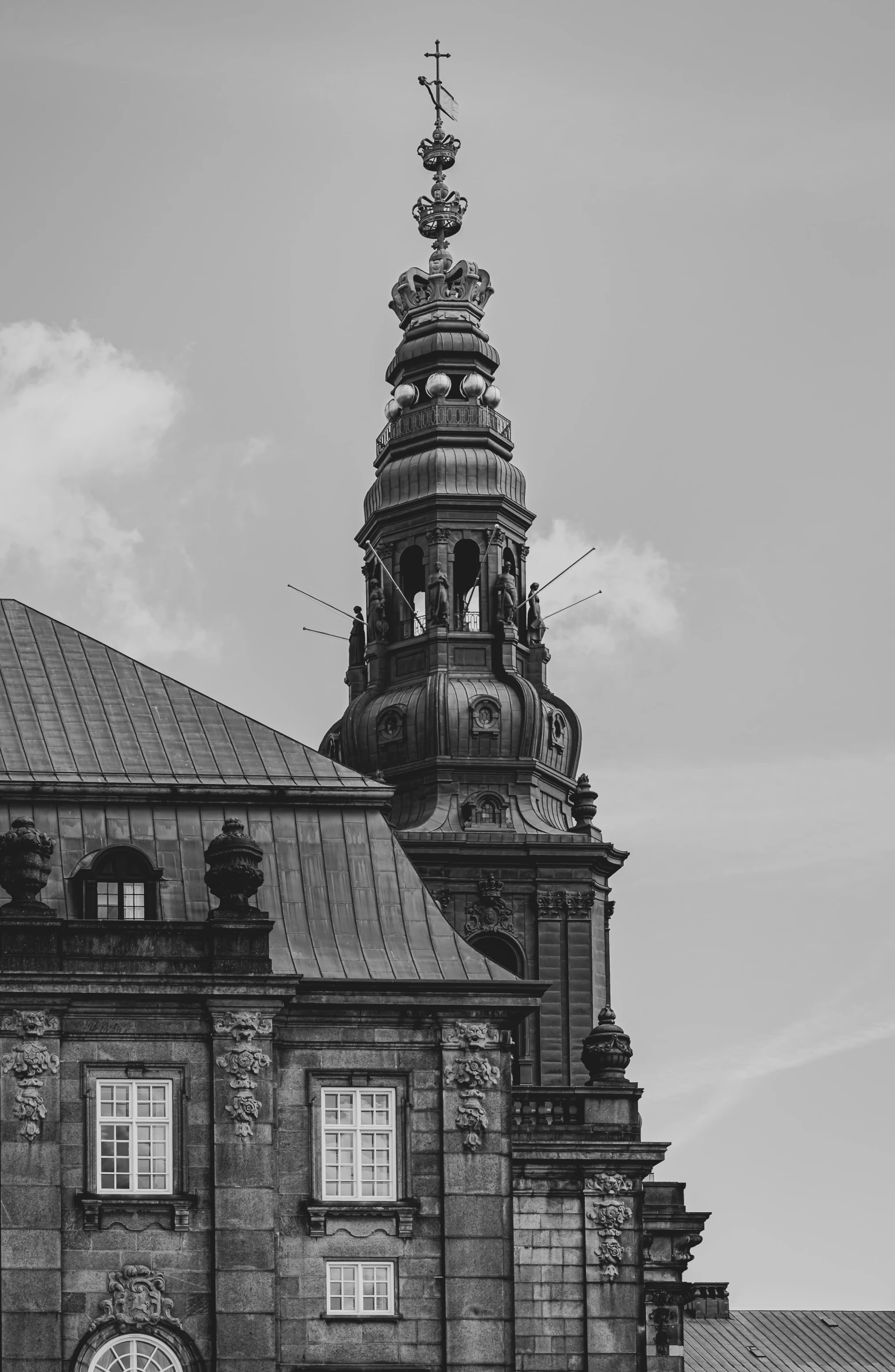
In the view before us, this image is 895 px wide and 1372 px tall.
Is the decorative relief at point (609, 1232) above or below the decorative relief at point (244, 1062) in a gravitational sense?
below

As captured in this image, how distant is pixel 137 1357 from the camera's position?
5894 centimetres

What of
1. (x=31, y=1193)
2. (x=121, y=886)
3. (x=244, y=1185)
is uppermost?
(x=121, y=886)

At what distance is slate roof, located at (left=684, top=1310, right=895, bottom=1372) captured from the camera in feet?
337

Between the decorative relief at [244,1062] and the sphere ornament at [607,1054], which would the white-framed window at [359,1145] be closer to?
the decorative relief at [244,1062]

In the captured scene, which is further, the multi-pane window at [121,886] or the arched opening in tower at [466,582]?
the arched opening in tower at [466,582]

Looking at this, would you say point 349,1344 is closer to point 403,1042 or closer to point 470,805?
point 403,1042

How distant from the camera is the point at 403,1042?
2416 inches

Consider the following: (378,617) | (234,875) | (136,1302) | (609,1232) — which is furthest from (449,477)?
(136,1302)

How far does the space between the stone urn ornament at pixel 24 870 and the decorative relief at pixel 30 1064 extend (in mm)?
1752

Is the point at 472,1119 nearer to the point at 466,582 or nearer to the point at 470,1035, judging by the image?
the point at 470,1035

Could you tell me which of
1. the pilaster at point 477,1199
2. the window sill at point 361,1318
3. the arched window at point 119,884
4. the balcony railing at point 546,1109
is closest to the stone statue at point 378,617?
the balcony railing at point 546,1109

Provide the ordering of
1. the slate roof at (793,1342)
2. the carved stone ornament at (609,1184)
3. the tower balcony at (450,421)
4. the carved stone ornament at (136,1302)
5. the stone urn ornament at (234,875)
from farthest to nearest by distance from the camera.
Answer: the slate roof at (793,1342), the tower balcony at (450,421), the carved stone ornament at (609,1184), the stone urn ornament at (234,875), the carved stone ornament at (136,1302)

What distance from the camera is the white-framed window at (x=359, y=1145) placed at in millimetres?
60531

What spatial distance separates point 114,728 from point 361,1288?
11.6 m
